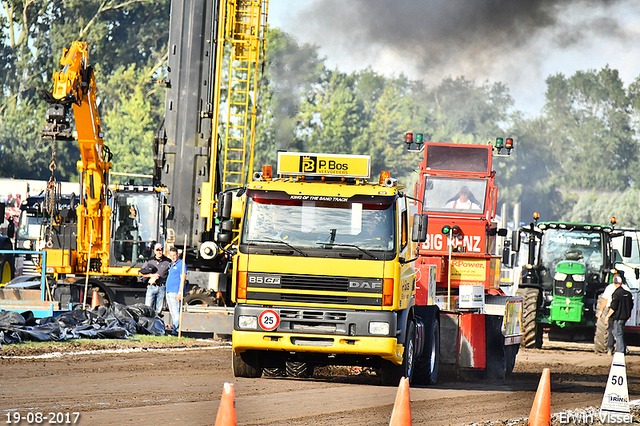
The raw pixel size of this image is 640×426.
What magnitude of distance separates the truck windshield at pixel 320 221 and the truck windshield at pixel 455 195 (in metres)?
10.1

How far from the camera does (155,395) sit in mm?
11500

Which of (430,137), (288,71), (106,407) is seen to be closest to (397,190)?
(106,407)

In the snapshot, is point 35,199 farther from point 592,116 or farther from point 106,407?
point 592,116

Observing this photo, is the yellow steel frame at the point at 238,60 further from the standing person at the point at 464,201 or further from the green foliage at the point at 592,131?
the green foliage at the point at 592,131

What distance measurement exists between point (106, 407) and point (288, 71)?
124 feet

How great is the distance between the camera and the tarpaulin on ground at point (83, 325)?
55.2 ft

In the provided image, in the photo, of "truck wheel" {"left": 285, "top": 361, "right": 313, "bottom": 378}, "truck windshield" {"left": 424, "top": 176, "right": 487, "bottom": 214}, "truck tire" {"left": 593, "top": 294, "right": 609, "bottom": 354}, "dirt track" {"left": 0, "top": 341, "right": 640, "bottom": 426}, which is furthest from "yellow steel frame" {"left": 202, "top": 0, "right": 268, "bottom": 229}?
"truck tire" {"left": 593, "top": 294, "right": 609, "bottom": 354}

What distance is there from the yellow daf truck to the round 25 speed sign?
0.04 feet

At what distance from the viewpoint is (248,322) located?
41.1 feet

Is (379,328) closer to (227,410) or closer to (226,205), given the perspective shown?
(226,205)

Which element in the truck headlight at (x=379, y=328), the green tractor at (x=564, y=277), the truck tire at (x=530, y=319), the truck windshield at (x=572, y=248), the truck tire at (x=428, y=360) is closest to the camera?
the truck headlight at (x=379, y=328)

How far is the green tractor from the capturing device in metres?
22.8

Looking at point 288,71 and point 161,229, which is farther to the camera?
point 288,71

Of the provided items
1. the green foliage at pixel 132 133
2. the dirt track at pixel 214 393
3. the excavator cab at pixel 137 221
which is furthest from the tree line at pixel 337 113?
the dirt track at pixel 214 393
